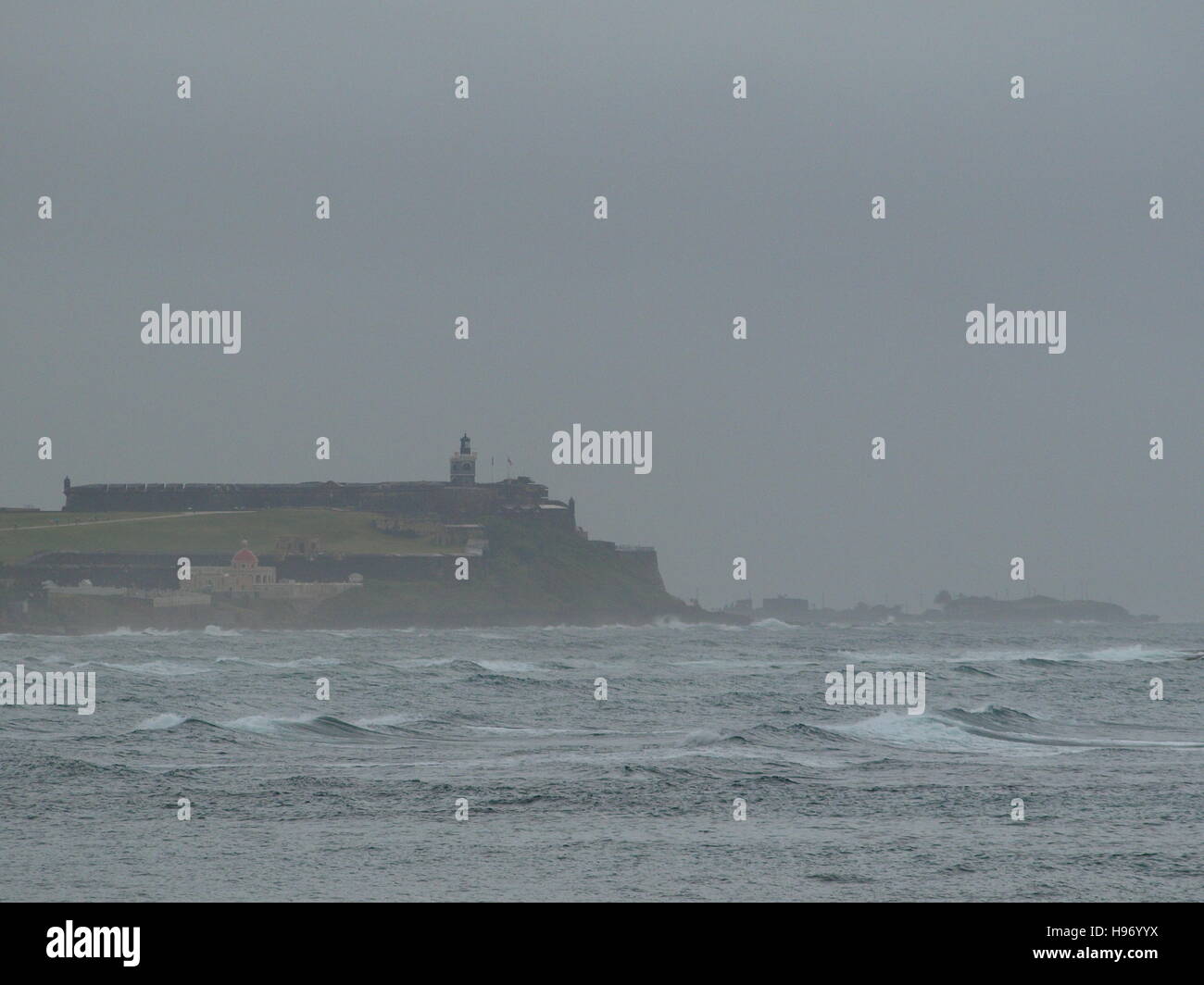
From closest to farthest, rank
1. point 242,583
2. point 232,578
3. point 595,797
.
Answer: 1. point 595,797
2. point 242,583
3. point 232,578

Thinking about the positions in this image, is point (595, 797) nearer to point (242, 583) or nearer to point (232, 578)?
point (242, 583)

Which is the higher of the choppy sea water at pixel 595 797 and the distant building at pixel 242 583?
the choppy sea water at pixel 595 797

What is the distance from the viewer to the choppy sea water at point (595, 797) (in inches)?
658

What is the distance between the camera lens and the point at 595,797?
23000 millimetres

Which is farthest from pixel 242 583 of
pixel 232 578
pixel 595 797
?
pixel 595 797

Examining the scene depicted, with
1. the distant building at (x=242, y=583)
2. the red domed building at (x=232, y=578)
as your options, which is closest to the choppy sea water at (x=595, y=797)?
the distant building at (x=242, y=583)

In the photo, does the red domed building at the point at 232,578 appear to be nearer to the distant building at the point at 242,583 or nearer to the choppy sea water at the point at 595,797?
the distant building at the point at 242,583

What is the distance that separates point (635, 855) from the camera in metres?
18.2

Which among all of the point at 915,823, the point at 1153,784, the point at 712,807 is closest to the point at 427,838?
the point at 712,807

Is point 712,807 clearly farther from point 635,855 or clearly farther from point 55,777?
point 55,777

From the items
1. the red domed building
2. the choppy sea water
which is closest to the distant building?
the red domed building

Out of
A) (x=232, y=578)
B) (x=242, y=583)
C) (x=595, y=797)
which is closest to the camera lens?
(x=595, y=797)

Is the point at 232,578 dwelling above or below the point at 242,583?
above
